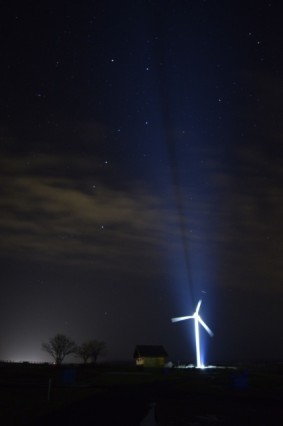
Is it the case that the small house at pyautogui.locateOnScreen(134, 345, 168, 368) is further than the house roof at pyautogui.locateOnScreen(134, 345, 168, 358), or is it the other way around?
the house roof at pyautogui.locateOnScreen(134, 345, 168, 358)

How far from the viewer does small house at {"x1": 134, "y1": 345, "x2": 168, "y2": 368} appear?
105 metres

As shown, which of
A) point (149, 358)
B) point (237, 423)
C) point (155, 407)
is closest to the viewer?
point (237, 423)

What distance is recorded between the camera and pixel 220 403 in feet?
84.8

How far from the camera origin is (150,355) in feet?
349

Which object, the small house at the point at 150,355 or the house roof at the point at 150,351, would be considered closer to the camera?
the small house at the point at 150,355

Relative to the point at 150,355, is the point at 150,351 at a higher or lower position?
higher

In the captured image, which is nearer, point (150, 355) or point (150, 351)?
point (150, 355)

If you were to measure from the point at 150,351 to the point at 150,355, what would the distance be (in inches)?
66.1

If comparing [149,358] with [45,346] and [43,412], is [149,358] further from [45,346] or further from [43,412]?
[43,412]

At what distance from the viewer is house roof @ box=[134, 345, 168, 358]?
350 feet

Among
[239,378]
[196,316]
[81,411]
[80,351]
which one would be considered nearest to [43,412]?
[81,411]

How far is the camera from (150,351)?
108 meters

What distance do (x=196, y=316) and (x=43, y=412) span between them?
74579 millimetres

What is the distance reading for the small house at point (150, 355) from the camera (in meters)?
105
